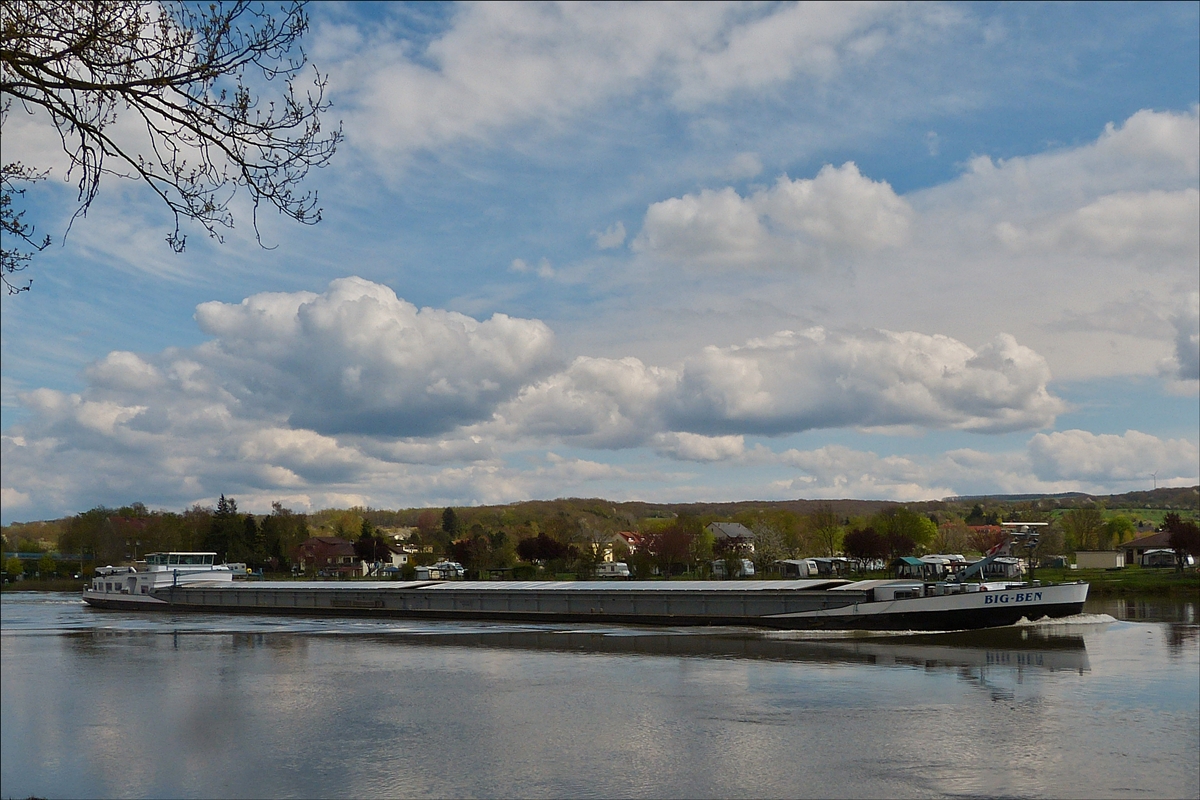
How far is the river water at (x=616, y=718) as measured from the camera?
583 inches

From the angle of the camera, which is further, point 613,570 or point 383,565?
point 383,565

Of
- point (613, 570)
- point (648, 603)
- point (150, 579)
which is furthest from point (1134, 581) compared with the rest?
point (150, 579)

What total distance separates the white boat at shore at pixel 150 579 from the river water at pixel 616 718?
26.0 meters

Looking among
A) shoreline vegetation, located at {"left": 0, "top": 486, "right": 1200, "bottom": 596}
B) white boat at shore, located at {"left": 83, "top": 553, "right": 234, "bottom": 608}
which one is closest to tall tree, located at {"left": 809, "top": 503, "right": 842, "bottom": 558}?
shoreline vegetation, located at {"left": 0, "top": 486, "right": 1200, "bottom": 596}

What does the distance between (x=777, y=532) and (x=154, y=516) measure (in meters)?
73.4

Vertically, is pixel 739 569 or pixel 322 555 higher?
pixel 739 569

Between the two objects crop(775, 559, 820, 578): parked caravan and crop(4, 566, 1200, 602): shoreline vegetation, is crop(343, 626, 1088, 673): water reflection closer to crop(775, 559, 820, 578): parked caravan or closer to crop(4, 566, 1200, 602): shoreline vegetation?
crop(4, 566, 1200, 602): shoreline vegetation

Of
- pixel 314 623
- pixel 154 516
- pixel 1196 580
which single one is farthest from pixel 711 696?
pixel 154 516

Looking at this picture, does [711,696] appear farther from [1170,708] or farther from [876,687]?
[1170,708]

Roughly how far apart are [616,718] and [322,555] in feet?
361

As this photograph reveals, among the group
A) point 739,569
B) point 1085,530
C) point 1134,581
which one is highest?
point 1085,530

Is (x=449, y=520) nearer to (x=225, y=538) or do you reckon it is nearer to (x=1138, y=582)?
(x=225, y=538)

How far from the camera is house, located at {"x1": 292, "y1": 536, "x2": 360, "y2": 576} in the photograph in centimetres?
12075

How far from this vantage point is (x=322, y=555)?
123438 millimetres
